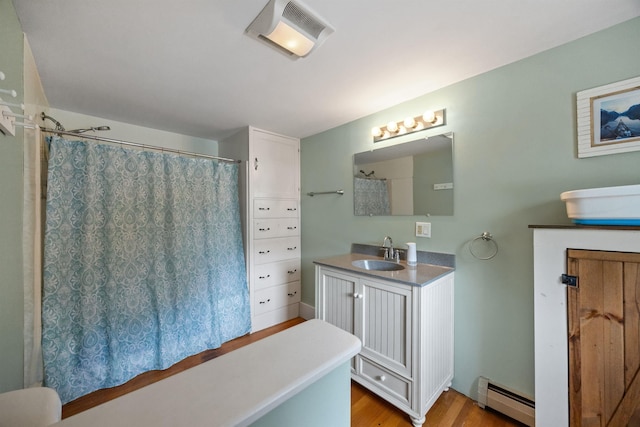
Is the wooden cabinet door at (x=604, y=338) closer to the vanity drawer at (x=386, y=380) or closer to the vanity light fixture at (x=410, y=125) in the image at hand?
the vanity drawer at (x=386, y=380)

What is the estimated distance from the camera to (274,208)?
2750 millimetres

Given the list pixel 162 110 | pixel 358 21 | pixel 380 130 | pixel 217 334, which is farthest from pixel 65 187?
pixel 380 130

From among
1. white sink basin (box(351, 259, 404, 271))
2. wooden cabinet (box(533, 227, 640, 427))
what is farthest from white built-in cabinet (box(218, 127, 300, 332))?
wooden cabinet (box(533, 227, 640, 427))

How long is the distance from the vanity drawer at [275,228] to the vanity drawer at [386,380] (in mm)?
1524

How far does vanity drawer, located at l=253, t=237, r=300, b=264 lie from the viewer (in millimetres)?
2621

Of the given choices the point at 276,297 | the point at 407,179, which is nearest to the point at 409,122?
the point at 407,179

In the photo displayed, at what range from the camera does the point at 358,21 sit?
3.90ft

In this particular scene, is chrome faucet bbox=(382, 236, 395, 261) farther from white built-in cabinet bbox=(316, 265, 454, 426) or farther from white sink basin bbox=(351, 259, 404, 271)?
white built-in cabinet bbox=(316, 265, 454, 426)

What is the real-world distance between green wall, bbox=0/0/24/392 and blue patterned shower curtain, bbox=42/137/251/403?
45 centimetres

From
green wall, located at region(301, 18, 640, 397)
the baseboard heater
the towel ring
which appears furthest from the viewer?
the towel ring

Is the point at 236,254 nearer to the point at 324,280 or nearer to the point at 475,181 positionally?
the point at 324,280

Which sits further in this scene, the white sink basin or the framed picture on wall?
the white sink basin

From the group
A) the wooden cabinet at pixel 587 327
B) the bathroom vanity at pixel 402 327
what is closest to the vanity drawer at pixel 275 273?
the bathroom vanity at pixel 402 327

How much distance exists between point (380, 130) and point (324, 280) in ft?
4.58
